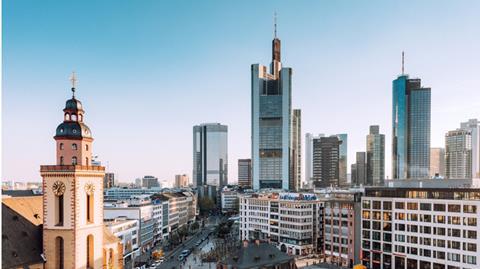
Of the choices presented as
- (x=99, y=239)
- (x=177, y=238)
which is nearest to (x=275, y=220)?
(x=177, y=238)

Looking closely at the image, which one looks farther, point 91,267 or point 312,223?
point 312,223

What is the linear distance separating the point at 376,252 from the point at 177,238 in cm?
7487

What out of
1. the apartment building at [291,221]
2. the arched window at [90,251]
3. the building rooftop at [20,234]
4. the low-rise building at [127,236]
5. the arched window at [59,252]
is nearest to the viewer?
the building rooftop at [20,234]

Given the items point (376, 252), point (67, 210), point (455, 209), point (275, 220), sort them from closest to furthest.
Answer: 1. point (67, 210)
2. point (455, 209)
3. point (376, 252)
4. point (275, 220)

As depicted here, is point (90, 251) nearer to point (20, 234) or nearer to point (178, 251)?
point (20, 234)

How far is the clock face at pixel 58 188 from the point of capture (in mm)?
46406

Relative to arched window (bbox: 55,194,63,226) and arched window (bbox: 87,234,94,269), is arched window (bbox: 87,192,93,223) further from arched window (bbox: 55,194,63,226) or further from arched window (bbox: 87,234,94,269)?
arched window (bbox: 55,194,63,226)

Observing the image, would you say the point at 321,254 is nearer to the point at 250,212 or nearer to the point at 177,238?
the point at 250,212

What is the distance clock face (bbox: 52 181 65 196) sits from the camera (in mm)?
46406

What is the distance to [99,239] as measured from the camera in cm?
4969

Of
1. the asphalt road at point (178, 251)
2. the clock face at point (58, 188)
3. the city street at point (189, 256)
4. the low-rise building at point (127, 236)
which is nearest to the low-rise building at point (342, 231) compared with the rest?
the city street at point (189, 256)

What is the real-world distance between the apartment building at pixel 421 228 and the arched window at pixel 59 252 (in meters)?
81.4

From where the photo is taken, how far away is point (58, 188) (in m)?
46.5

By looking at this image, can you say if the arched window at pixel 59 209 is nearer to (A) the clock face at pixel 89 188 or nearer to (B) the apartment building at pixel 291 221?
(A) the clock face at pixel 89 188
